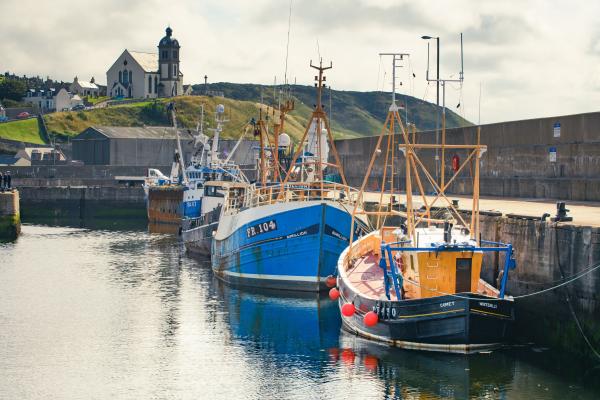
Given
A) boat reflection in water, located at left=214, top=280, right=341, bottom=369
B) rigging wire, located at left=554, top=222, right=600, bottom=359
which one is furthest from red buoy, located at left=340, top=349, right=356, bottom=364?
rigging wire, located at left=554, top=222, right=600, bottom=359

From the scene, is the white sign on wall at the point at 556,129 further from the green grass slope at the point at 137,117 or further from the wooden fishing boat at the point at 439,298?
the green grass slope at the point at 137,117

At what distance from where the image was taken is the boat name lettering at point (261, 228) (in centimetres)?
4425

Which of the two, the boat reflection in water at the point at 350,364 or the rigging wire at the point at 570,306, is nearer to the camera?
the boat reflection in water at the point at 350,364

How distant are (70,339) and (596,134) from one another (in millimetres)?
23827

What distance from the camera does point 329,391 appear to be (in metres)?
28.6

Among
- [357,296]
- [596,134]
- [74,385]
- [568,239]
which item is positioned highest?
[596,134]

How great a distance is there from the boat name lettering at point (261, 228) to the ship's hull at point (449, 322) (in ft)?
40.6

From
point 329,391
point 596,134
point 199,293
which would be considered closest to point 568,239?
point 329,391

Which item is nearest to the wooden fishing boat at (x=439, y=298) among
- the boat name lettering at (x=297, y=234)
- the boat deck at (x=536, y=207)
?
the boat deck at (x=536, y=207)

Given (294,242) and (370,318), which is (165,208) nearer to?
(294,242)

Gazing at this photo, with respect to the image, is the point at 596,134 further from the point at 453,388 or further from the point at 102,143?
the point at 102,143

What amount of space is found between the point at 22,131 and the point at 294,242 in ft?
444

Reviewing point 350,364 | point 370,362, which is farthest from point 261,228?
point 370,362

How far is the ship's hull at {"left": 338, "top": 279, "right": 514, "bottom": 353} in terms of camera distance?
30.5 metres
